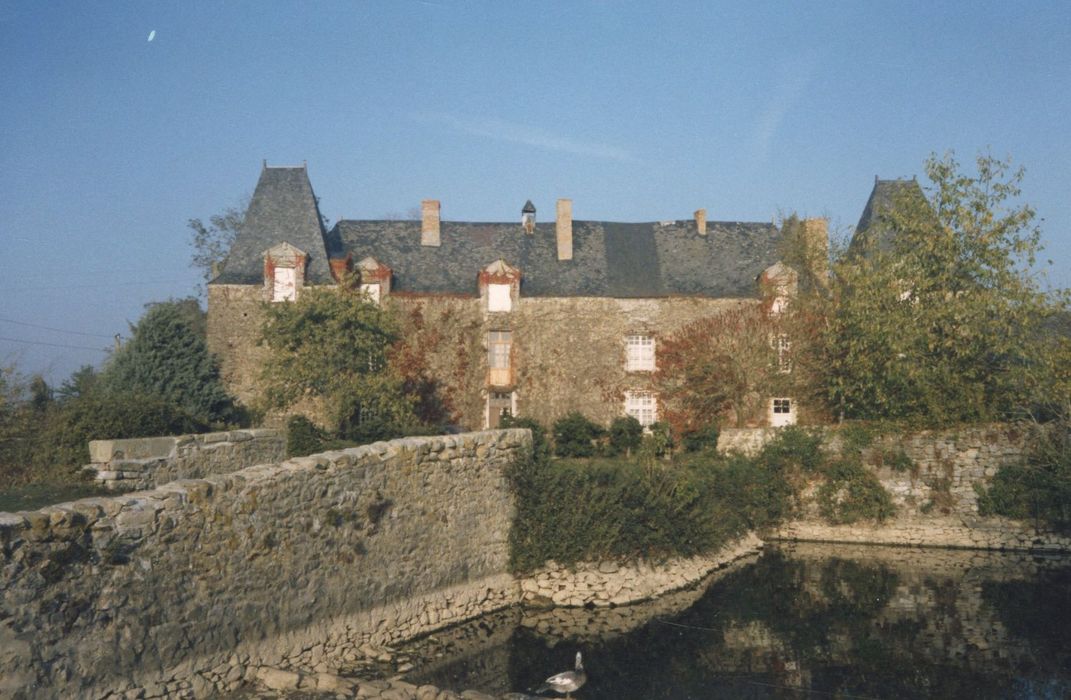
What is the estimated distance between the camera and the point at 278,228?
110 ft

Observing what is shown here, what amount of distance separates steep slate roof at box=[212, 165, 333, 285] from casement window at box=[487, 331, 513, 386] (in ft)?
19.7

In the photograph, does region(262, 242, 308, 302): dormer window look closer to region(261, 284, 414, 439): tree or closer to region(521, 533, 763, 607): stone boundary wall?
region(261, 284, 414, 439): tree

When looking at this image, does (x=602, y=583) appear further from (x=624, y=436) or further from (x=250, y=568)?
(x=624, y=436)

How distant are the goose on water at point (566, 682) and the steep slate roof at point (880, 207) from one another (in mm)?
18134

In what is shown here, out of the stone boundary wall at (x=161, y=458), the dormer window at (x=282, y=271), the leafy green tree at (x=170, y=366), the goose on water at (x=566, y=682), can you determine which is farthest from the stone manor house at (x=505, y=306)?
the goose on water at (x=566, y=682)

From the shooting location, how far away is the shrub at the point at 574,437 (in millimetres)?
28141

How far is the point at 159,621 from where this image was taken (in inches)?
348

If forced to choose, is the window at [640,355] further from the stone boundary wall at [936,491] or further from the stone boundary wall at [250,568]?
the stone boundary wall at [250,568]

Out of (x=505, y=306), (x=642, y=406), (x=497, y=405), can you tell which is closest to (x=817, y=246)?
(x=642, y=406)

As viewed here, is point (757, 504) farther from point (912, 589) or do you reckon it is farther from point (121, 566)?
point (121, 566)

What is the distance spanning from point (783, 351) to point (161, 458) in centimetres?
2124

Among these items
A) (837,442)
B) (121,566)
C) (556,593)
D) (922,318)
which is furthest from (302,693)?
(922,318)

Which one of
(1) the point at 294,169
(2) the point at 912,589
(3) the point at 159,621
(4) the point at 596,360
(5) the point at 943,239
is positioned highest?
(1) the point at 294,169

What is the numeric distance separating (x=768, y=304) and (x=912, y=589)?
16255 millimetres
